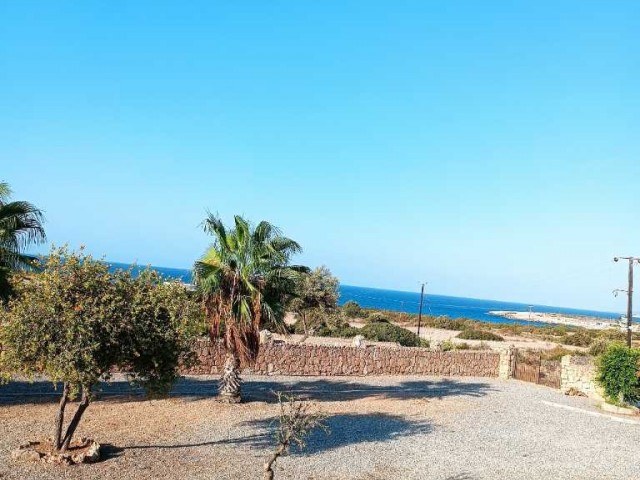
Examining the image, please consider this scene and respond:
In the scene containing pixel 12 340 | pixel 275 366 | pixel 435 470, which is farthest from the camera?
pixel 275 366

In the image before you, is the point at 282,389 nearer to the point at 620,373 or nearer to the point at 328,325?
the point at 620,373

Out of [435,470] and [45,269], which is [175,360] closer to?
[45,269]

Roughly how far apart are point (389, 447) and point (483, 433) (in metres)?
3.70

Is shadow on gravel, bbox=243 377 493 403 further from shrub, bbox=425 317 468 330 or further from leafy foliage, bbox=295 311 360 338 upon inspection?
shrub, bbox=425 317 468 330

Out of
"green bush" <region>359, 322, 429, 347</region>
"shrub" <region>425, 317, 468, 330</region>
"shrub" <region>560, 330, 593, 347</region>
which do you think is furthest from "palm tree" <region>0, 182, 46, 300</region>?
"shrub" <region>425, 317, 468, 330</region>

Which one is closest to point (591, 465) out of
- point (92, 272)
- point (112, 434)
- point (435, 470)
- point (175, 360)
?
point (435, 470)

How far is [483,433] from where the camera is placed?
14.7 m

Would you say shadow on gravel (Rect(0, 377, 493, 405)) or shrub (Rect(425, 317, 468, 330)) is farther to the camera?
shrub (Rect(425, 317, 468, 330))

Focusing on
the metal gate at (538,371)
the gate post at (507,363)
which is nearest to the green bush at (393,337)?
the gate post at (507,363)

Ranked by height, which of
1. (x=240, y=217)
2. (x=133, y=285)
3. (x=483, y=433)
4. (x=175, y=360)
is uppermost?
(x=240, y=217)

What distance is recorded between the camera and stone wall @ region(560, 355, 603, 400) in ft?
76.2

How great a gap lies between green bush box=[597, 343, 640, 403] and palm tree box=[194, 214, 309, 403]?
43.1ft

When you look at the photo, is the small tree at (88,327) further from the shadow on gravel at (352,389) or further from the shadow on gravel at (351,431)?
the shadow on gravel at (352,389)

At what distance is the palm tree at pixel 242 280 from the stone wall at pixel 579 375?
584 inches
